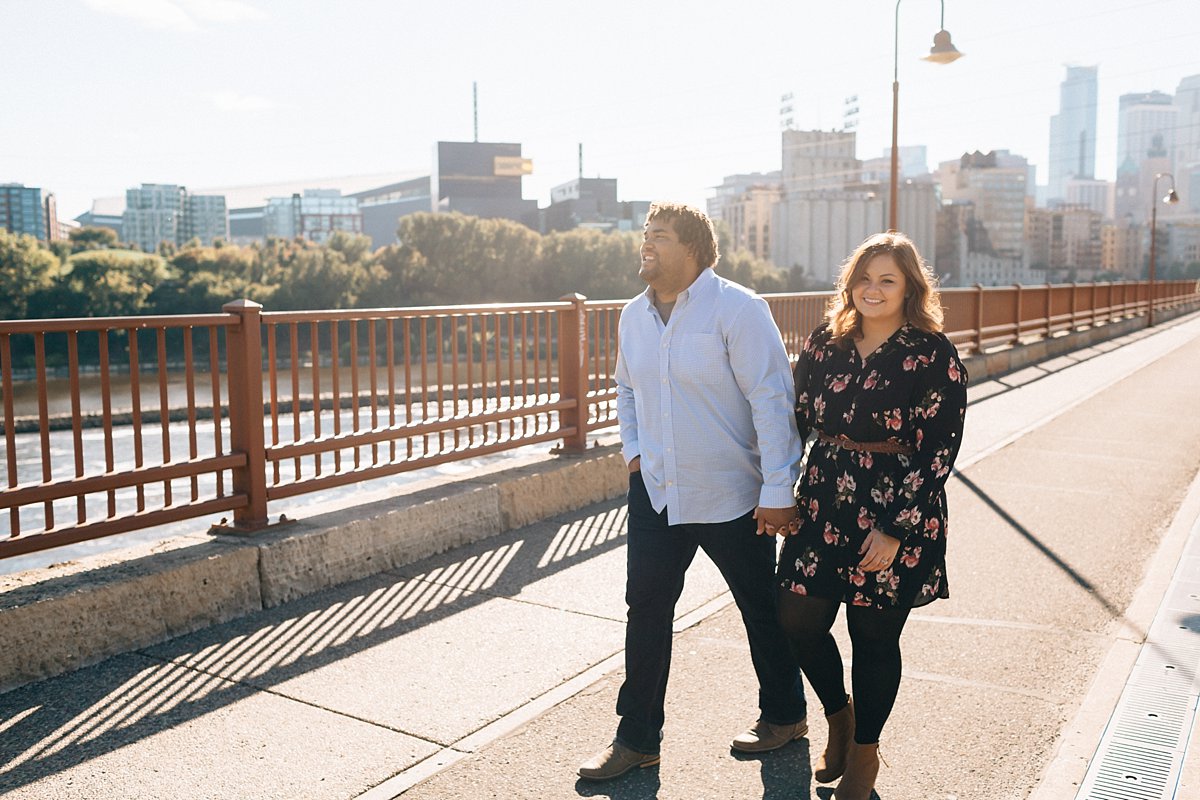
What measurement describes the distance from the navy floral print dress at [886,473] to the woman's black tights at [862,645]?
0.05m

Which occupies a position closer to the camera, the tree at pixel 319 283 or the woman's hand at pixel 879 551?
the woman's hand at pixel 879 551

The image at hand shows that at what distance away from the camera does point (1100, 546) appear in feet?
21.5

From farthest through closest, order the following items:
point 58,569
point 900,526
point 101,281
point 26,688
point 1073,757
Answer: point 101,281, point 58,569, point 26,688, point 1073,757, point 900,526

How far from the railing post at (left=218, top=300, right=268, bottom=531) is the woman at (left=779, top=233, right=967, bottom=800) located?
122 inches

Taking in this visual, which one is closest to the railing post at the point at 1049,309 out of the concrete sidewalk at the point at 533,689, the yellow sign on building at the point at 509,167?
the concrete sidewalk at the point at 533,689

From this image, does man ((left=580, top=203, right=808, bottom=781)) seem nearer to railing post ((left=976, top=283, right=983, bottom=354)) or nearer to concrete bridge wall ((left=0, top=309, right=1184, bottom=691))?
concrete bridge wall ((left=0, top=309, right=1184, bottom=691))

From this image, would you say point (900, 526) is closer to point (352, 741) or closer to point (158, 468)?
point (352, 741)

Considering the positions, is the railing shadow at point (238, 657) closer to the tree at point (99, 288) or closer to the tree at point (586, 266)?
the tree at point (99, 288)

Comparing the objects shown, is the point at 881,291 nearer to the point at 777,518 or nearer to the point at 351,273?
the point at 777,518

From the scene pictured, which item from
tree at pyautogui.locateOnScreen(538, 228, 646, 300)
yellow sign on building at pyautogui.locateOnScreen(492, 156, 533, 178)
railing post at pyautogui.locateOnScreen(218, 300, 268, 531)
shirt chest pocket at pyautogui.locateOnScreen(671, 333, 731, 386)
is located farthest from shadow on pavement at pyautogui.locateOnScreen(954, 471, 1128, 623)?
yellow sign on building at pyautogui.locateOnScreen(492, 156, 533, 178)

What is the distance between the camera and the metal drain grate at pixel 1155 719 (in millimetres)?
3371

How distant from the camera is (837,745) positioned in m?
3.35

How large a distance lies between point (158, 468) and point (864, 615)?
3363 millimetres

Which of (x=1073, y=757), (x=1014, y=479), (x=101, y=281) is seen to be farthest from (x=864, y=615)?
(x=101, y=281)
